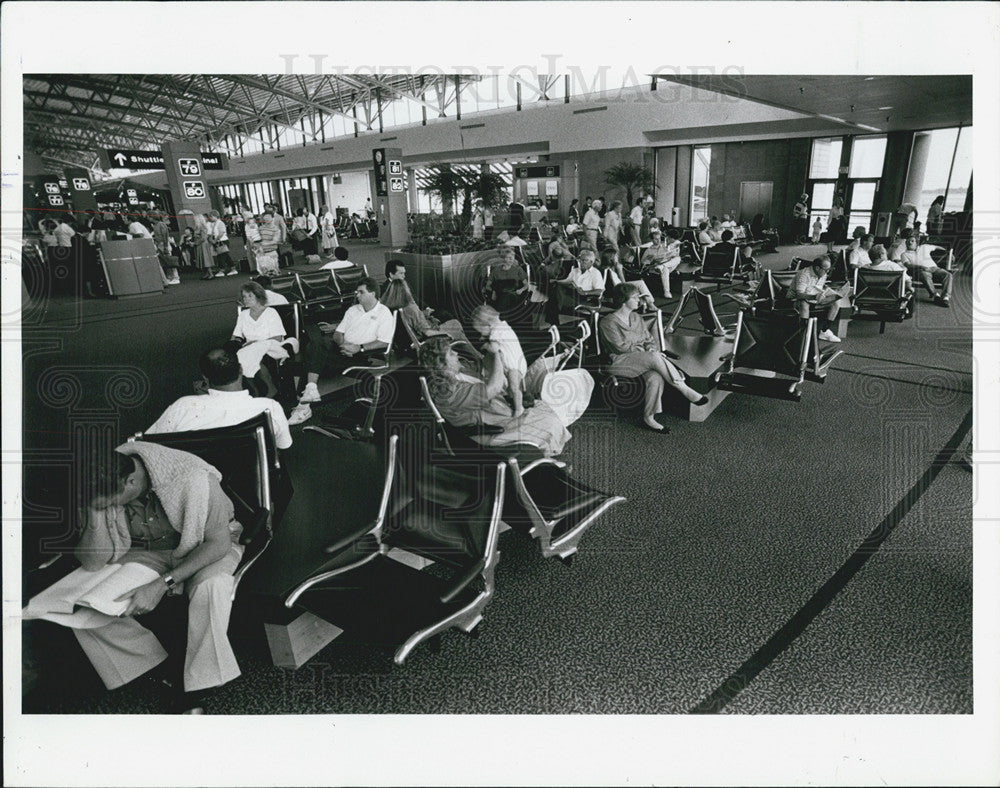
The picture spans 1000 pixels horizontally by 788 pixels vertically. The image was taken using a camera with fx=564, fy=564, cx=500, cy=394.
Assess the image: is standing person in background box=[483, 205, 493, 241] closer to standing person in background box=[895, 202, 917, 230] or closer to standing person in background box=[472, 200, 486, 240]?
standing person in background box=[472, 200, 486, 240]

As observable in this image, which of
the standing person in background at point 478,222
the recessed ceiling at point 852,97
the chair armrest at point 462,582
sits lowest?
the chair armrest at point 462,582

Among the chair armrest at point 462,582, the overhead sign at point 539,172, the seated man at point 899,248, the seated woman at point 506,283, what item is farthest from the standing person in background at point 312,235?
the chair armrest at point 462,582

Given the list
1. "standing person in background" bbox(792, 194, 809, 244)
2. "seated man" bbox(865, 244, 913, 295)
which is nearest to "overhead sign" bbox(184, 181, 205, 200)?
"seated man" bbox(865, 244, 913, 295)

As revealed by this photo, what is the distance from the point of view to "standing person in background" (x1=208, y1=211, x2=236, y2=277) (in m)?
12.0

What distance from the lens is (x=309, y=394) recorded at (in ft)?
14.3

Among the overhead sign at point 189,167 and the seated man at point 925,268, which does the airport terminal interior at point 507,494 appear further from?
the overhead sign at point 189,167

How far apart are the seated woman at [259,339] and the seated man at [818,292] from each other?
5.15m

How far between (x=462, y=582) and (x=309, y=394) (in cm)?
284

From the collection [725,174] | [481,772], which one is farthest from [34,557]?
[725,174]

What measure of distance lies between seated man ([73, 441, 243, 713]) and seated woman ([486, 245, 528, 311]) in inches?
188

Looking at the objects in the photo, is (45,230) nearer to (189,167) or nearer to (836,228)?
(189,167)

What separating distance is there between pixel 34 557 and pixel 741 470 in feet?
11.3

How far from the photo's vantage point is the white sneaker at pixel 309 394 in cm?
434

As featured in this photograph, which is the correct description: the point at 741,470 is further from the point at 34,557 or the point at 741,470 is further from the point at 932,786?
the point at 34,557
